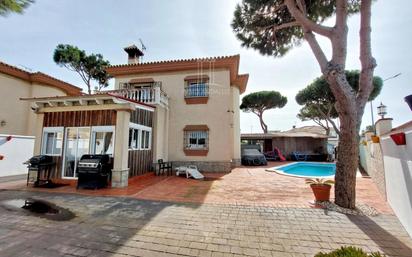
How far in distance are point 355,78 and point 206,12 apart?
1500 centimetres

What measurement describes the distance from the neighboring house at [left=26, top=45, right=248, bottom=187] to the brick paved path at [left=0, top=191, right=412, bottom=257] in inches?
132

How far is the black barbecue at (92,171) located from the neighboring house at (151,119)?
45 centimetres

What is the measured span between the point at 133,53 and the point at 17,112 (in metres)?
8.48

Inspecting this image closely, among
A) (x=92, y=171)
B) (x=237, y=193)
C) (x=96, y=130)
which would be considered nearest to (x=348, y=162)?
(x=237, y=193)

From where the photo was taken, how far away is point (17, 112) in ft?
39.1

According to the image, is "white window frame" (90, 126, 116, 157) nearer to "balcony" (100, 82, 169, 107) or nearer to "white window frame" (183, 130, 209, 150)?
"balcony" (100, 82, 169, 107)

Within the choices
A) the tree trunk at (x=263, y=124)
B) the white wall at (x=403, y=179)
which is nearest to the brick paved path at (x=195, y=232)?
the white wall at (x=403, y=179)

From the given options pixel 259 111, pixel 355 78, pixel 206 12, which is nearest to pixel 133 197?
pixel 206 12

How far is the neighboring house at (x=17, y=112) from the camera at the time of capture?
948 centimetres

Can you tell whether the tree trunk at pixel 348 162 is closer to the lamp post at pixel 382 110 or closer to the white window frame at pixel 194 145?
the lamp post at pixel 382 110

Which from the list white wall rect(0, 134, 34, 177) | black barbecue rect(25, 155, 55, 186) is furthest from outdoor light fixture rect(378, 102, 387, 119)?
white wall rect(0, 134, 34, 177)

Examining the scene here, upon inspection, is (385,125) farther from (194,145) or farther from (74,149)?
(74,149)

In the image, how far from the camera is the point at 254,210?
16.5 ft

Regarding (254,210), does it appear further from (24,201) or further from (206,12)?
(206,12)
